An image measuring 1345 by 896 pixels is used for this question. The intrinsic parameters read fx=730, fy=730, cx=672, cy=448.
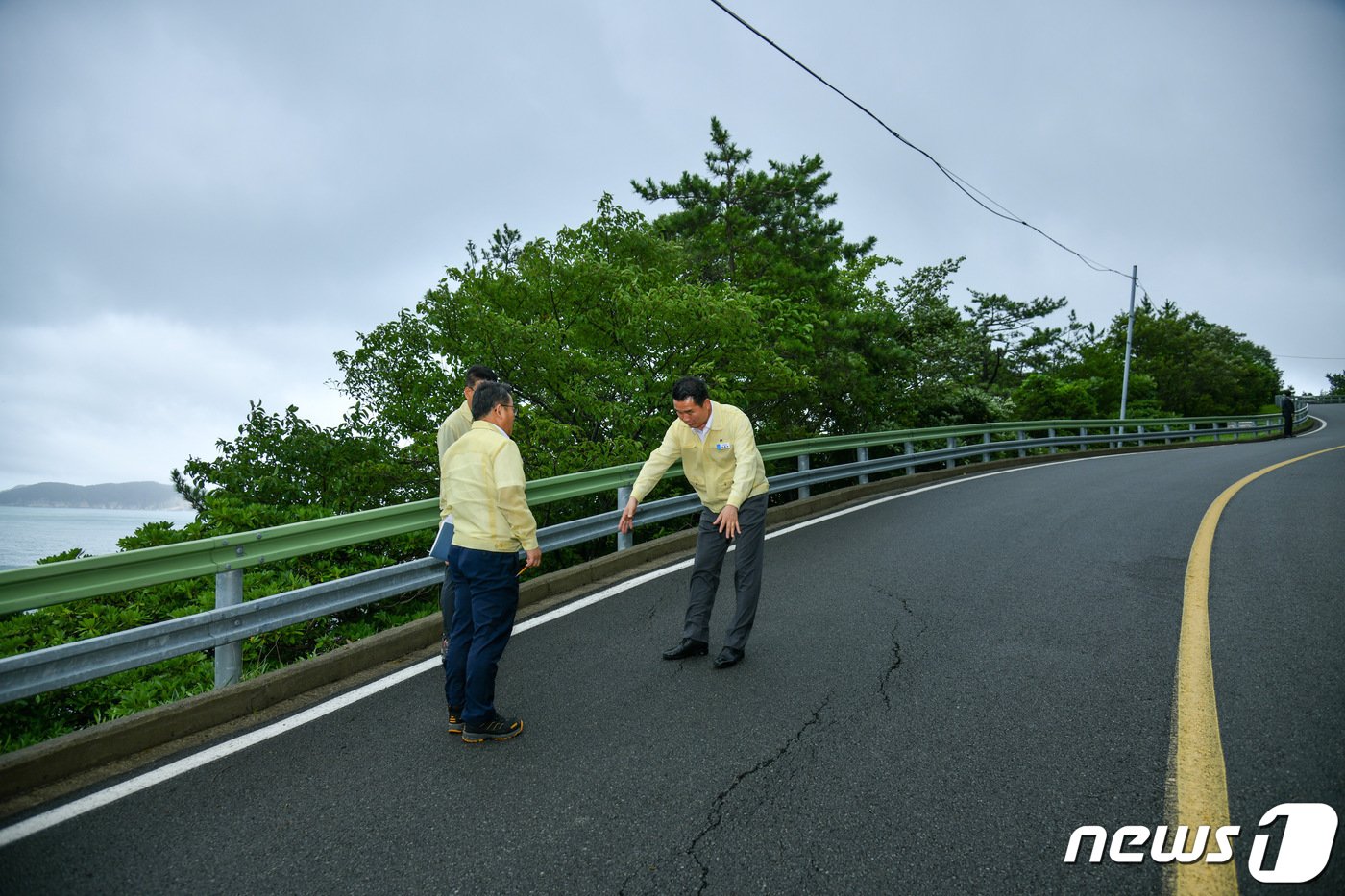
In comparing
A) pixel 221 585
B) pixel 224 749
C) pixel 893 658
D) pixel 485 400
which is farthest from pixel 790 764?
pixel 221 585

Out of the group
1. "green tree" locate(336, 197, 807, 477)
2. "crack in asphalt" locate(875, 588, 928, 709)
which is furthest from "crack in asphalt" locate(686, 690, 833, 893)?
"green tree" locate(336, 197, 807, 477)

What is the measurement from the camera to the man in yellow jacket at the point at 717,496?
4.40 metres

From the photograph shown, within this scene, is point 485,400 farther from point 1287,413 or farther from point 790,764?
point 1287,413

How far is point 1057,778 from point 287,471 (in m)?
10.0

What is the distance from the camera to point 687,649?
14.8 feet

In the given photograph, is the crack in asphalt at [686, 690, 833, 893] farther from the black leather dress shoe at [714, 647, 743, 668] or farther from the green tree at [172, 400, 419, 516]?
the green tree at [172, 400, 419, 516]

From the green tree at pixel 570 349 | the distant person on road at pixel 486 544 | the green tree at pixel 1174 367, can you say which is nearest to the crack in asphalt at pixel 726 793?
the distant person on road at pixel 486 544

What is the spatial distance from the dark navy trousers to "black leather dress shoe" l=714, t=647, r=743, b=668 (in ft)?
4.32

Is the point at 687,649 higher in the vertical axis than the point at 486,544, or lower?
lower

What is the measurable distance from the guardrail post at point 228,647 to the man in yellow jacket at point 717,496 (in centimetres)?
225

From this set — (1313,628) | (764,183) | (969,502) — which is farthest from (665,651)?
(764,183)

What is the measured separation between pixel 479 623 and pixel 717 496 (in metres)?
1.70

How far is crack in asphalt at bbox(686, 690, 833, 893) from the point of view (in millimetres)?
2455

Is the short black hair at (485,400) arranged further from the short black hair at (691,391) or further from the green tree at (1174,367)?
the green tree at (1174,367)
